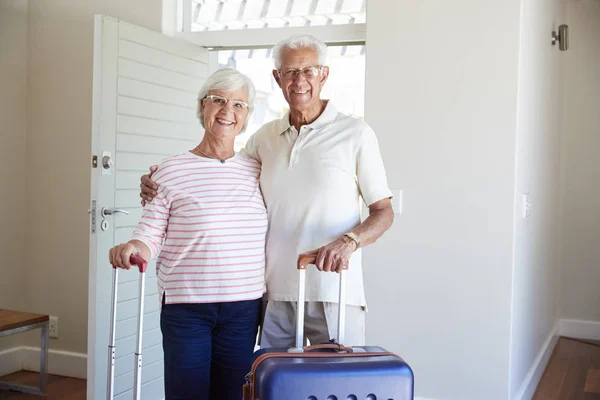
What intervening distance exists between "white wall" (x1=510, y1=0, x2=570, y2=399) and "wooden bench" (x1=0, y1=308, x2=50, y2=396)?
230 centimetres

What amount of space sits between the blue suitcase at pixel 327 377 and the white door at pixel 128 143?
5.50ft

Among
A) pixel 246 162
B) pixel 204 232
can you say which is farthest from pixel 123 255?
pixel 246 162

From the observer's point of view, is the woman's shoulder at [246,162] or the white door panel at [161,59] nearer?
the woman's shoulder at [246,162]

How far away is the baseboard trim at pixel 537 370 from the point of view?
3.44m

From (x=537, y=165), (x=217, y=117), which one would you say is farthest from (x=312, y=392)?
(x=537, y=165)

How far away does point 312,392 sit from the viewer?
61.6 inches

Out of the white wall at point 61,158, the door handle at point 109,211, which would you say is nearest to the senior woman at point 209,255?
the door handle at point 109,211

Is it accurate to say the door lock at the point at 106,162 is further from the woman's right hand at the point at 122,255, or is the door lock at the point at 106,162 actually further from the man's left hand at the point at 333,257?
the man's left hand at the point at 333,257

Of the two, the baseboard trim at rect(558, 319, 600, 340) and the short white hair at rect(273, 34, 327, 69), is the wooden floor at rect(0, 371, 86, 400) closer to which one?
the short white hair at rect(273, 34, 327, 69)

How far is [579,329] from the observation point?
5.23 m

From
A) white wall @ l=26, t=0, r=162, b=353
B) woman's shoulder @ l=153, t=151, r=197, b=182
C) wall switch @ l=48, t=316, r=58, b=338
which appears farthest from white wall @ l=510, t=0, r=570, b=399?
wall switch @ l=48, t=316, r=58, b=338

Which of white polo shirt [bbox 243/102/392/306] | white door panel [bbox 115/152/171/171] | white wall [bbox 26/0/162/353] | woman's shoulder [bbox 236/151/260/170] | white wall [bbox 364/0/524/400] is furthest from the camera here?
white wall [bbox 26/0/162/353]

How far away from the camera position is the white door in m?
3.12

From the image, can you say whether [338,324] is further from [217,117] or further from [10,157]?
[10,157]
